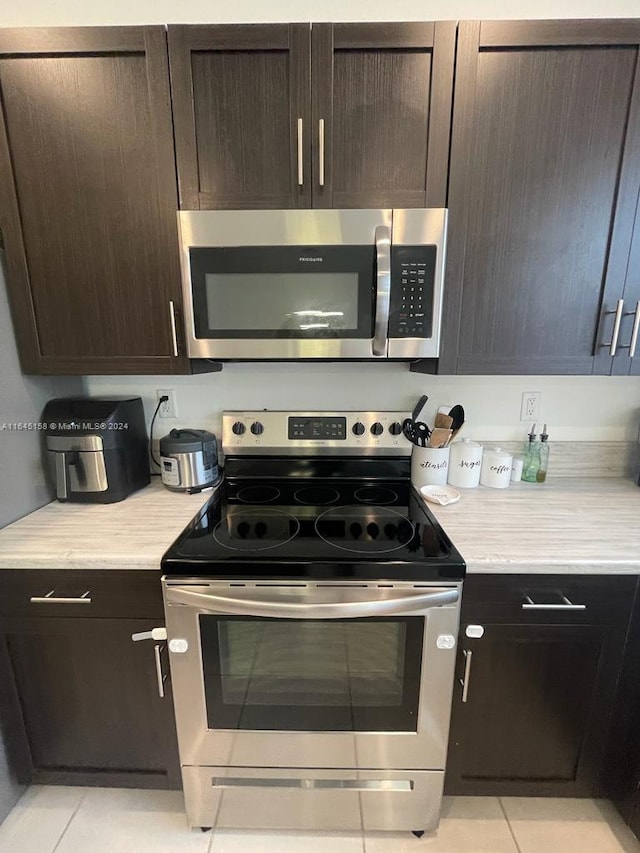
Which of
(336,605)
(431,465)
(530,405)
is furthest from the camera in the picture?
(530,405)

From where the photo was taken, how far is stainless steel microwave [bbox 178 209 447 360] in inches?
46.1

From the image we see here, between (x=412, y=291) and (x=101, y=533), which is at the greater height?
(x=412, y=291)

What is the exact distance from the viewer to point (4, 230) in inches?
47.9

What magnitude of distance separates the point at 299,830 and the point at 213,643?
0.73 m

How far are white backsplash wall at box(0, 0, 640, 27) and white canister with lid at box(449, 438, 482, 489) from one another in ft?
4.63

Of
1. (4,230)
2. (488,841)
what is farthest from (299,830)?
(4,230)

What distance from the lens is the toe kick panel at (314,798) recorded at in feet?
3.92

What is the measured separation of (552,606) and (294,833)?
1.07 m

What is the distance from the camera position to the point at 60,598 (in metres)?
1.11

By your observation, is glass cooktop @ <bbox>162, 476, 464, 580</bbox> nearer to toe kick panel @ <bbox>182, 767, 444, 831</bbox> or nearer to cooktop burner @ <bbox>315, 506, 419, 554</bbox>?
cooktop burner @ <bbox>315, 506, 419, 554</bbox>

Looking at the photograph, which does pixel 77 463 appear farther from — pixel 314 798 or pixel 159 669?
pixel 314 798

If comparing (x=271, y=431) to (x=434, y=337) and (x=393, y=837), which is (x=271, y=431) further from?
(x=393, y=837)

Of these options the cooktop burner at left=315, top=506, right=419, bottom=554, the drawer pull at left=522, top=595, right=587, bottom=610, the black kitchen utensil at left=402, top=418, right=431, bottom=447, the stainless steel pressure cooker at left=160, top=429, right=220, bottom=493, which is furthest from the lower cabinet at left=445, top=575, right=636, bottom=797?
the stainless steel pressure cooker at left=160, top=429, right=220, bottom=493

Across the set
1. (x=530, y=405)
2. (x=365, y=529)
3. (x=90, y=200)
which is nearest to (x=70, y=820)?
(x=365, y=529)
